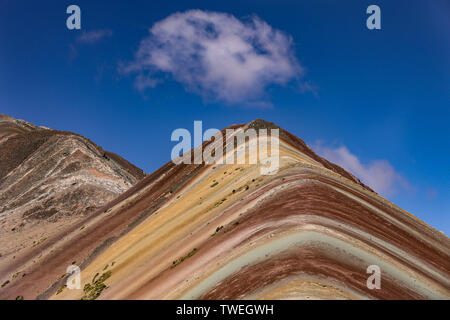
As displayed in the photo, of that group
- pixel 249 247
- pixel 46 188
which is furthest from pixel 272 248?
pixel 46 188

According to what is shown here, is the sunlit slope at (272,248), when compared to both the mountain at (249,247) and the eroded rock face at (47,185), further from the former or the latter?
the eroded rock face at (47,185)

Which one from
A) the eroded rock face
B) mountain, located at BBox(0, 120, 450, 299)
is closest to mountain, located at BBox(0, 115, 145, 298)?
the eroded rock face

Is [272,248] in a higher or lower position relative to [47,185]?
lower

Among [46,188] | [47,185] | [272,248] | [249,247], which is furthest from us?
[47,185]

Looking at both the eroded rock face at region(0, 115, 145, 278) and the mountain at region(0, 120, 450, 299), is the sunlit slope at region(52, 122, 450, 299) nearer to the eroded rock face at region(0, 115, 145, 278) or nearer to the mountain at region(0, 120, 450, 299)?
the mountain at region(0, 120, 450, 299)

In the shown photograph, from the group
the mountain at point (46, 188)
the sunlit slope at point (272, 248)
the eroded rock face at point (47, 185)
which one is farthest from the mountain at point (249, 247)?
the eroded rock face at point (47, 185)

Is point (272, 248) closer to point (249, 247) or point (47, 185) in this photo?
point (249, 247)
